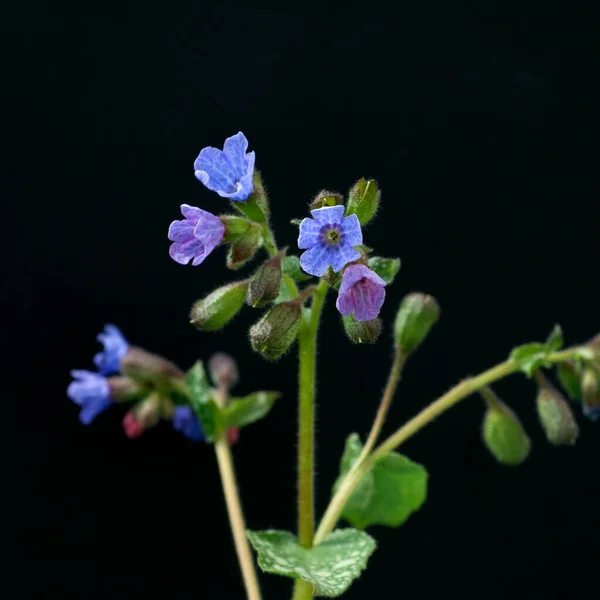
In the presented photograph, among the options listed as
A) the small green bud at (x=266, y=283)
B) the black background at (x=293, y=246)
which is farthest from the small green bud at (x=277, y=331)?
the black background at (x=293, y=246)

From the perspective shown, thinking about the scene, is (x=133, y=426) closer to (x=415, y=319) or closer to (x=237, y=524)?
(x=237, y=524)

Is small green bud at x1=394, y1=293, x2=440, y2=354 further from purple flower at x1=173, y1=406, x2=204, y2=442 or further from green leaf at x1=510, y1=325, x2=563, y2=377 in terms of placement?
purple flower at x1=173, y1=406, x2=204, y2=442

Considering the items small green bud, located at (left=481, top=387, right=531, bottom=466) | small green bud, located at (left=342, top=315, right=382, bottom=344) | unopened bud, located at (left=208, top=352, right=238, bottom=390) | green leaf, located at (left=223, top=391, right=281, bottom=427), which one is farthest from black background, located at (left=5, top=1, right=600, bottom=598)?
small green bud, located at (left=342, top=315, right=382, bottom=344)

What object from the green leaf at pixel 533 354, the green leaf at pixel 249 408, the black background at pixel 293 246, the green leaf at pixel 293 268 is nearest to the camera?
the green leaf at pixel 293 268

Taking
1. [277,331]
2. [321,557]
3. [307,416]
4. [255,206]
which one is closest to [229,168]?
[255,206]

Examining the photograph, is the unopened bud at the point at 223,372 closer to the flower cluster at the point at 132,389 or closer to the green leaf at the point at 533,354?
the flower cluster at the point at 132,389

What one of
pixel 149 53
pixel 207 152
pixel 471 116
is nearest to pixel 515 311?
pixel 471 116

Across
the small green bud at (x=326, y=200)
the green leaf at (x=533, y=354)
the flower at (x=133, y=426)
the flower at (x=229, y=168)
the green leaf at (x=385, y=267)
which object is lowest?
the green leaf at (x=533, y=354)
